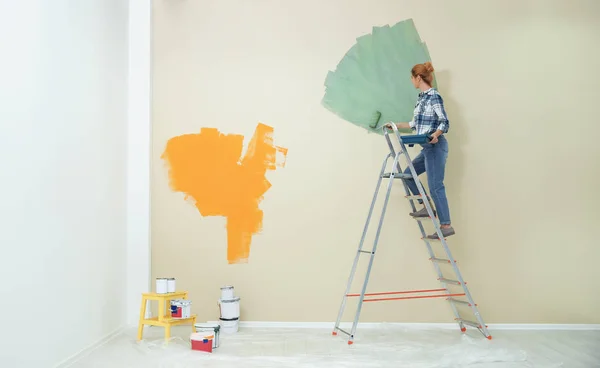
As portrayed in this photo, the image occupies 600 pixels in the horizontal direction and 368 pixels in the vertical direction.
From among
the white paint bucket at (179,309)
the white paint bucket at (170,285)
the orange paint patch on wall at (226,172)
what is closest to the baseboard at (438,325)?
the white paint bucket at (179,309)

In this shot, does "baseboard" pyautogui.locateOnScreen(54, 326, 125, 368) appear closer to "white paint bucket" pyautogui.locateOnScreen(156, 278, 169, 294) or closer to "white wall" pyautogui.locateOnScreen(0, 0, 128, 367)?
"white wall" pyautogui.locateOnScreen(0, 0, 128, 367)

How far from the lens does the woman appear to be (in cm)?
349

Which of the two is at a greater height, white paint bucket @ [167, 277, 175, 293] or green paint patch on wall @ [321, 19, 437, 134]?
green paint patch on wall @ [321, 19, 437, 134]

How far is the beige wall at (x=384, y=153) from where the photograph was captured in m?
3.82

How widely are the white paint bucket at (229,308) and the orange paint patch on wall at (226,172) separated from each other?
0.51 meters

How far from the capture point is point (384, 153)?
388 centimetres

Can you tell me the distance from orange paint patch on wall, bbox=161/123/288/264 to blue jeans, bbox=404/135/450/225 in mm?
1094

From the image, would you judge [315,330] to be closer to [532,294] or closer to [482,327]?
[482,327]

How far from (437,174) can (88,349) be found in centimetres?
258

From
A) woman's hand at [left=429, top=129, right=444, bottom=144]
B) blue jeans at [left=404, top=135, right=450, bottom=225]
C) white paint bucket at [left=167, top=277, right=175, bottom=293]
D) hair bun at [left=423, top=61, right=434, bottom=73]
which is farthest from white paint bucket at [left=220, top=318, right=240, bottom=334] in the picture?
hair bun at [left=423, top=61, right=434, bottom=73]

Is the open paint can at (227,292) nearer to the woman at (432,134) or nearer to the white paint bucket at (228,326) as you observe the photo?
the white paint bucket at (228,326)

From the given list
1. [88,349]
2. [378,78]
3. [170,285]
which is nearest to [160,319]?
[170,285]

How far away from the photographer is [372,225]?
3.86m

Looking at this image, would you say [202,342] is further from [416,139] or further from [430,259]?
[416,139]
